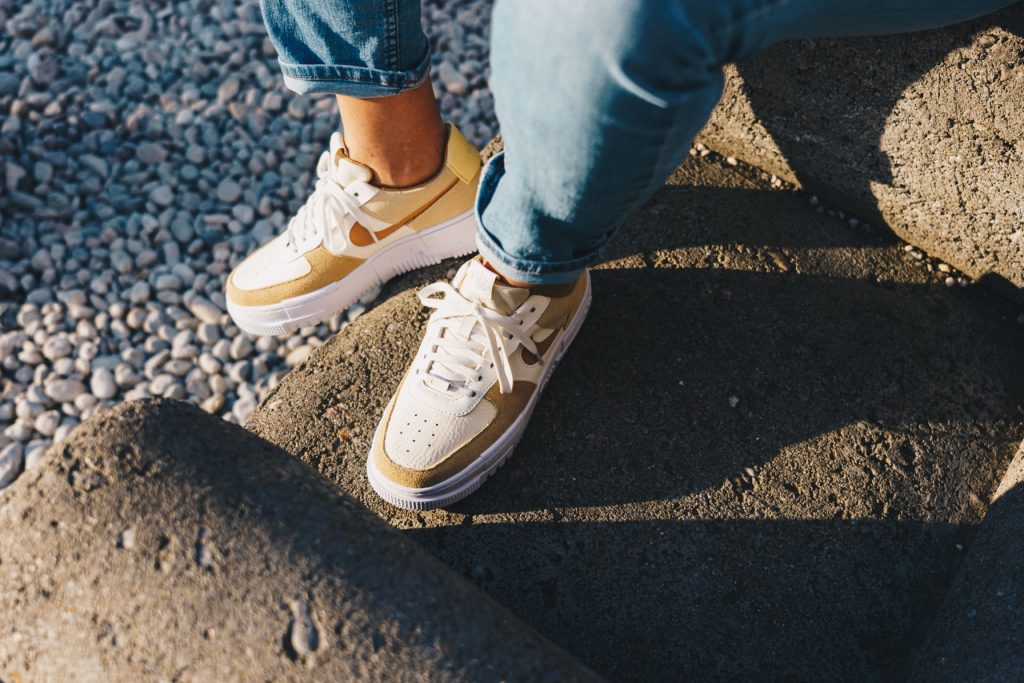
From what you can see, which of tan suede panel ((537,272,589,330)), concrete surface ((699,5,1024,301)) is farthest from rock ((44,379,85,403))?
concrete surface ((699,5,1024,301))

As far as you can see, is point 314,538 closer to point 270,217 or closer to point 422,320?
point 422,320

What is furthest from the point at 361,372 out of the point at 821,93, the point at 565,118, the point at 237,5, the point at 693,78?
the point at 237,5

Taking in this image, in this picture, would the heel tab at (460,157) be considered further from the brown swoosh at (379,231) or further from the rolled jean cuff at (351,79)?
the rolled jean cuff at (351,79)

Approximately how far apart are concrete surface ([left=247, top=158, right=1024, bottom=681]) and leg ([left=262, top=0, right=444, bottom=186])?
1.18 ft

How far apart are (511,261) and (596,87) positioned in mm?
455

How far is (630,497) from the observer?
5.46ft

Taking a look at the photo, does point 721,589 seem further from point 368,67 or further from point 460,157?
point 368,67

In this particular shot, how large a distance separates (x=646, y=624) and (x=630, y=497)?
25 centimetres

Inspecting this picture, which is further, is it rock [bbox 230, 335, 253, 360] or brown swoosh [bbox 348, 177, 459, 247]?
rock [bbox 230, 335, 253, 360]

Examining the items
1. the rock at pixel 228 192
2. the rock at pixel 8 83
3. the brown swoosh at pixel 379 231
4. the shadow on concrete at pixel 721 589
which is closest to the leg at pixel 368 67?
the brown swoosh at pixel 379 231

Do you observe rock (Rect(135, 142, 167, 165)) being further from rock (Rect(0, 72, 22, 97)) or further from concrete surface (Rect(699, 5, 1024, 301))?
concrete surface (Rect(699, 5, 1024, 301))

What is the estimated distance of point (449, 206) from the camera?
2.00m

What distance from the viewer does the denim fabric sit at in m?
1.62

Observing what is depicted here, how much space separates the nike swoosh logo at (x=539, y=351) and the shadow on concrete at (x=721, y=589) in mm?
341
